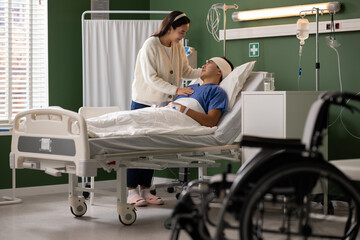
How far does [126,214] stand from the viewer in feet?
12.6

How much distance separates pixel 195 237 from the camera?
2428mm

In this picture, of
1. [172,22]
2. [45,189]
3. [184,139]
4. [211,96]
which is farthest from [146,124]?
[45,189]

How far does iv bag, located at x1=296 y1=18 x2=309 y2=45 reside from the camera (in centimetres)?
429

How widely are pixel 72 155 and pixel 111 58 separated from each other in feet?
5.98

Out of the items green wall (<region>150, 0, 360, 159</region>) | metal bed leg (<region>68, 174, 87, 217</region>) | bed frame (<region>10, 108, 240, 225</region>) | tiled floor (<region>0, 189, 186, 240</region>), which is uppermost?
green wall (<region>150, 0, 360, 159</region>)

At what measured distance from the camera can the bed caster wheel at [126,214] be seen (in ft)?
12.6

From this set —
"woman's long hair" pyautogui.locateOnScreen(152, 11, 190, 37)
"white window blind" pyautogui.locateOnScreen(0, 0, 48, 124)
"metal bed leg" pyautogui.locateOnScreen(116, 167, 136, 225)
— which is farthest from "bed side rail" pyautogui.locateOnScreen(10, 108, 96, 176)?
"white window blind" pyautogui.locateOnScreen(0, 0, 48, 124)

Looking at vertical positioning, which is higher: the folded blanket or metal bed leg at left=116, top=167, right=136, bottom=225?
the folded blanket

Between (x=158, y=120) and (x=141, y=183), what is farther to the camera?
(x=141, y=183)

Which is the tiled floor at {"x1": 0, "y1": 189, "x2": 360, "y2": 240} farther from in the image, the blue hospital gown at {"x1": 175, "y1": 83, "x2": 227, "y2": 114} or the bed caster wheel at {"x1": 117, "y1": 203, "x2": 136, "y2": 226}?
the blue hospital gown at {"x1": 175, "y1": 83, "x2": 227, "y2": 114}

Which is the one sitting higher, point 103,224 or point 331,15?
point 331,15

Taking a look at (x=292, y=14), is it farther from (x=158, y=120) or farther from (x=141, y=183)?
(x=141, y=183)

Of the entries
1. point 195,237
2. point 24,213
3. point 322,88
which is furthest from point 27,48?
point 195,237

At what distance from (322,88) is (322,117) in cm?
234
